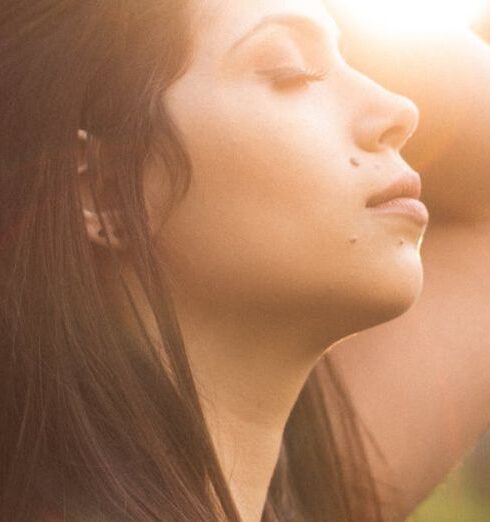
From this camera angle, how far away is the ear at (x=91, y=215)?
6.61 feet

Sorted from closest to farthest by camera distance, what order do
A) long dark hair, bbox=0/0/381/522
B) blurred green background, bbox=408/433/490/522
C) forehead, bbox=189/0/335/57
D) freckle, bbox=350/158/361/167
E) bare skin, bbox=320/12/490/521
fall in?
long dark hair, bbox=0/0/381/522, freckle, bbox=350/158/361/167, forehead, bbox=189/0/335/57, bare skin, bbox=320/12/490/521, blurred green background, bbox=408/433/490/522

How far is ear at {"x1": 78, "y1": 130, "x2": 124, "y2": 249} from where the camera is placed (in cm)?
201

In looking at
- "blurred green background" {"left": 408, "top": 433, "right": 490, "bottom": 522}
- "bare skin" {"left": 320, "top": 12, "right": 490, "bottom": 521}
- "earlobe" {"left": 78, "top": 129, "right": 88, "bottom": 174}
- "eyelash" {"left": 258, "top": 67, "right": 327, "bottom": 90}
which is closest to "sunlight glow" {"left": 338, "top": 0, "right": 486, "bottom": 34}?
"bare skin" {"left": 320, "top": 12, "right": 490, "bottom": 521}

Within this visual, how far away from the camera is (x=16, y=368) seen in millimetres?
1997

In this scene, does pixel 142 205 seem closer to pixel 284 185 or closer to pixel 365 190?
pixel 284 185

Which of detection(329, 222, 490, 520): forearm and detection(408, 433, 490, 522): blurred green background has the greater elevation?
detection(329, 222, 490, 520): forearm

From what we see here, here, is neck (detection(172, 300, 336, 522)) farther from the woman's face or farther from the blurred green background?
the blurred green background

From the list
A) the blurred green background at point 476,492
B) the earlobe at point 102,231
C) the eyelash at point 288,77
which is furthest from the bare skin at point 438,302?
the blurred green background at point 476,492

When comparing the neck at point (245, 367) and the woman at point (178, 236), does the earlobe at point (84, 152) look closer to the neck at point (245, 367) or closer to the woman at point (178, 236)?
the woman at point (178, 236)

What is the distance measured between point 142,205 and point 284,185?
0.24 metres

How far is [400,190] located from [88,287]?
1.81 ft

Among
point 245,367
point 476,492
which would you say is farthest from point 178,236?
point 476,492

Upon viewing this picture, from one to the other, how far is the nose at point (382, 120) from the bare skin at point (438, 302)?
17.7 inches

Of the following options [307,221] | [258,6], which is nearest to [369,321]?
[307,221]
